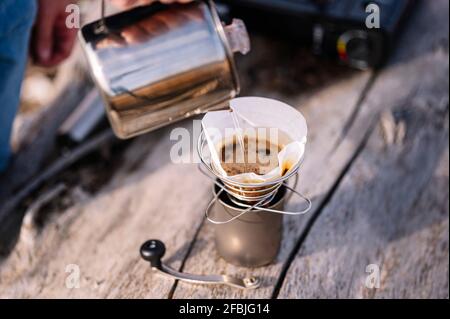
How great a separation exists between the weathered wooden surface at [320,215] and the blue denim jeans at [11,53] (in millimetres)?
249

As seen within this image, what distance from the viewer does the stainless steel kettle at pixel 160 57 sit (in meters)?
1.00

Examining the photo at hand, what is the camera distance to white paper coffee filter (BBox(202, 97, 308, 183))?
960mm

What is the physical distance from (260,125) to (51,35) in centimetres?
81

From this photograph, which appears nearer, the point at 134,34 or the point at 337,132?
the point at 134,34

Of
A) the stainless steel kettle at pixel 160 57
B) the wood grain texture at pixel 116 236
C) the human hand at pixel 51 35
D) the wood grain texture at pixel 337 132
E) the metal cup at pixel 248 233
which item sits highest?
the stainless steel kettle at pixel 160 57

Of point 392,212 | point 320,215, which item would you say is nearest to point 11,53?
point 320,215

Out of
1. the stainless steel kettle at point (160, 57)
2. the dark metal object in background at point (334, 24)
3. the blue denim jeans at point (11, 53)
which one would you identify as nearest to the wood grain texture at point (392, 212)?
the dark metal object in background at point (334, 24)

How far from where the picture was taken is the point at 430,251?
1244 millimetres

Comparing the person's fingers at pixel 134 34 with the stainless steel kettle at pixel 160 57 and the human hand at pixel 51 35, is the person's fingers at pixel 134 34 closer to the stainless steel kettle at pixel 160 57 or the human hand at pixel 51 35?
the stainless steel kettle at pixel 160 57

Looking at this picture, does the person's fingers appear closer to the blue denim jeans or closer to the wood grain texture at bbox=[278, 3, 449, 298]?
the blue denim jeans

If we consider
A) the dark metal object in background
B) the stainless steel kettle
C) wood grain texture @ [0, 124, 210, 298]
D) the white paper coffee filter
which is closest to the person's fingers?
the stainless steel kettle

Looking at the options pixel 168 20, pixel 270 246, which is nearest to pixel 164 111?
pixel 168 20

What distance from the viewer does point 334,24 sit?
1.54 m

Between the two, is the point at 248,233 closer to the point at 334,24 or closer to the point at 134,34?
the point at 134,34
